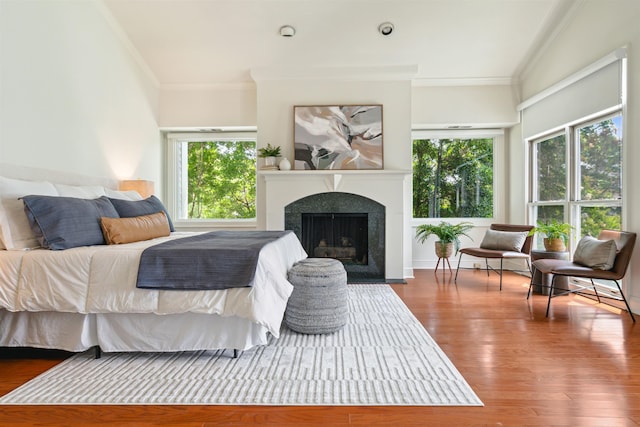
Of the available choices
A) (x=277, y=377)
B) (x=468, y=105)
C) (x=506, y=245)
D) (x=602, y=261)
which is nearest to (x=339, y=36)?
(x=468, y=105)

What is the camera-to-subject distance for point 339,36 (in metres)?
4.05

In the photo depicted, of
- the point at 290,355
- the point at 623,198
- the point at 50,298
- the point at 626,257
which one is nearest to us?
the point at 50,298

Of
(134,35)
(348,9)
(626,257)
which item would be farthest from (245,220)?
(626,257)

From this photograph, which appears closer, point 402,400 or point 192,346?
point 402,400

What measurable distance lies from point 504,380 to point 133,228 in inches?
105

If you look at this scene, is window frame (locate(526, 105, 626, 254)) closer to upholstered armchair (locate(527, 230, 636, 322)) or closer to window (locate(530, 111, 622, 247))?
window (locate(530, 111, 622, 247))

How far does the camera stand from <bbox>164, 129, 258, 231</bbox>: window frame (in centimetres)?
516

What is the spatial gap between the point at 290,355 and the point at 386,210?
2.64m

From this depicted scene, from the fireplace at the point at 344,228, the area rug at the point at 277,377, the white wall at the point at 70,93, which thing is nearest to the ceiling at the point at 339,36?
the white wall at the point at 70,93

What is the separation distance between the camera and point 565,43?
12.7 ft

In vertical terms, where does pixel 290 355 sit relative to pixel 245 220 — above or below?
below

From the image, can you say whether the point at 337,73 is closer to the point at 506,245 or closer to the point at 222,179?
the point at 222,179

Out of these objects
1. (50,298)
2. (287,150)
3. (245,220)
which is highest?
(287,150)

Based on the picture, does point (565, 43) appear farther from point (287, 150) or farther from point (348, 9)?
point (287, 150)
